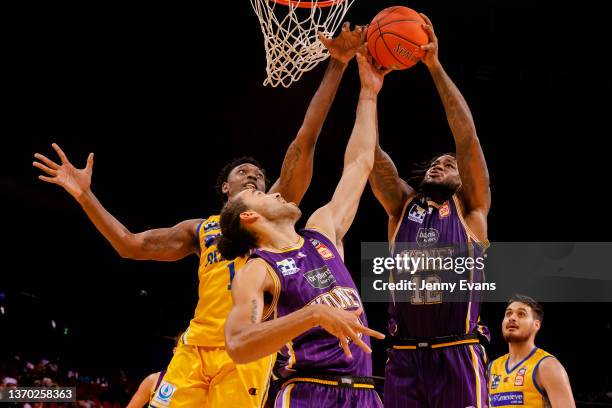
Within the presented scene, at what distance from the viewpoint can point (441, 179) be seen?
436 centimetres

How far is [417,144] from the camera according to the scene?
11.8 meters

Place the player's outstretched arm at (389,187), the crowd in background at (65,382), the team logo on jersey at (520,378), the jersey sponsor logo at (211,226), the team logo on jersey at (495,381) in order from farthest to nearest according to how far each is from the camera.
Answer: the crowd in background at (65,382) < the team logo on jersey at (495,381) < the team logo on jersey at (520,378) < the jersey sponsor logo at (211,226) < the player's outstretched arm at (389,187)

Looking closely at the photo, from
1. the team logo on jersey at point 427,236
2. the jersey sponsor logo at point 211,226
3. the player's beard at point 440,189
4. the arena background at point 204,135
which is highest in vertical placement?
the arena background at point 204,135

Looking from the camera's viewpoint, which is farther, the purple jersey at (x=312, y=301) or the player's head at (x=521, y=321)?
the player's head at (x=521, y=321)

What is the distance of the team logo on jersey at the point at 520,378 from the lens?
5935 millimetres

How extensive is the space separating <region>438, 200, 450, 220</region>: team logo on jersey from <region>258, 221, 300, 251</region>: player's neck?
4.18 feet

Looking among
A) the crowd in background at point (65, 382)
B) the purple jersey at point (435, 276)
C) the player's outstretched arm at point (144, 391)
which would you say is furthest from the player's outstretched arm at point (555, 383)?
the crowd in background at point (65, 382)

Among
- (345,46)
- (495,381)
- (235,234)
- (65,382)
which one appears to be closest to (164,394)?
(235,234)

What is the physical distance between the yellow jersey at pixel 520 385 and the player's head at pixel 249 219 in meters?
3.45

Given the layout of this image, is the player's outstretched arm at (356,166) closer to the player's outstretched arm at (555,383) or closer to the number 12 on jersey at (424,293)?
the number 12 on jersey at (424,293)

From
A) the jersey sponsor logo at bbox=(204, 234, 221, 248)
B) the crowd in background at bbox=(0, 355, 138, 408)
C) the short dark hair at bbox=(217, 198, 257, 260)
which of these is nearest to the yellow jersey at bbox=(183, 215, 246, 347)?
the jersey sponsor logo at bbox=(204, 234, 221, 248)

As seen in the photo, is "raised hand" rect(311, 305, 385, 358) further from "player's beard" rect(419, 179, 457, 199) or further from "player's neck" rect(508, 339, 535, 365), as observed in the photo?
"player's neck" rect(508, 339, 535, 365)

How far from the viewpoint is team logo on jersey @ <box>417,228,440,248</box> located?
4223mm

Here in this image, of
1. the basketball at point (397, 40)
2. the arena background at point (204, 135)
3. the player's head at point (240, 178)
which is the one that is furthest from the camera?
the arena background at point (204, 135)
